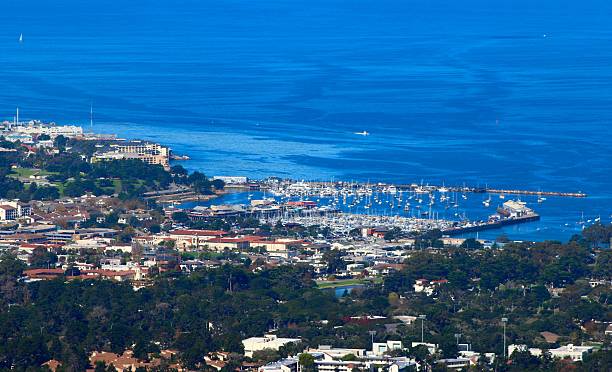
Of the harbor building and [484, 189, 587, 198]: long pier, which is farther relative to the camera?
the harbor building

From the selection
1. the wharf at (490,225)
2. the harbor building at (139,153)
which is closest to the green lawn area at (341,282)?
the wharf at (490,225)

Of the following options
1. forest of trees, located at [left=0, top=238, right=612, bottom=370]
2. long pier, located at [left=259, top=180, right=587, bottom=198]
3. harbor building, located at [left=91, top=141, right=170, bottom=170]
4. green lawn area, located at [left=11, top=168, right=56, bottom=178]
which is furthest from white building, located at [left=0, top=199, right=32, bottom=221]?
forest of trees, located at [left=0, top=238, right=612, bottom=370]

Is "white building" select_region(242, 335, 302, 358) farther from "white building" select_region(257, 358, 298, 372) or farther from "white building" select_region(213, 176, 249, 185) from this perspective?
"white building" select_region(213, 176, 249, 185)

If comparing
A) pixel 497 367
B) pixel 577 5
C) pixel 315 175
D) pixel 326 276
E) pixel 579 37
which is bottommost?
pixel 497 367

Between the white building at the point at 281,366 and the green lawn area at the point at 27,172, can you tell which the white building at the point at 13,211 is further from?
the white building at the point at 281,366

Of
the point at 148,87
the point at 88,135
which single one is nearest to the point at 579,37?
the point at 148,87

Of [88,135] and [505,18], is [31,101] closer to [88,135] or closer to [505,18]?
[88,135]
